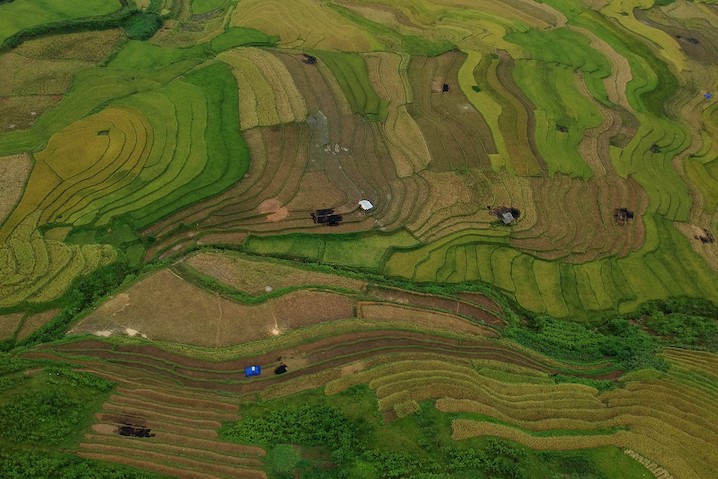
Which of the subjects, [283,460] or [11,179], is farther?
[11,179]

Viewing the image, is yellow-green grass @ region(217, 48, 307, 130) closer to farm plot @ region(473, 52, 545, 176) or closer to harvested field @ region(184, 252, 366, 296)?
harvested field @ region(184, 252, 366, 296)

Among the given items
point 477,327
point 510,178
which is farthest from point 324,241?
point 510,178

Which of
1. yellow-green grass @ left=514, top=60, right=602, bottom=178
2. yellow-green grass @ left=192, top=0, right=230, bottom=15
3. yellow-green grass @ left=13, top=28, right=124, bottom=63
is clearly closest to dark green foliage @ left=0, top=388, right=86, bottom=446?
yellow-green grass @ left=13, top=28, right=124, bottom=63

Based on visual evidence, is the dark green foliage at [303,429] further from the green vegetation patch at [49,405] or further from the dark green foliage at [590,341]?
the dark green foliage at [590,341]

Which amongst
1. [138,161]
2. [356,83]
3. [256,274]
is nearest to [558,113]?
[356,83]

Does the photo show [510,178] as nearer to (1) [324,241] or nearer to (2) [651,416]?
(1) [324,241]

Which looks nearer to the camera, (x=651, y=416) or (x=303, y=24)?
(x=651, y=416)

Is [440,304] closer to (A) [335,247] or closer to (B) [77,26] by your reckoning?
(A) [335,247]
